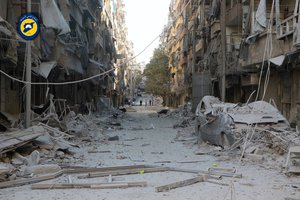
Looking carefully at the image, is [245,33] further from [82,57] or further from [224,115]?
[82,57]

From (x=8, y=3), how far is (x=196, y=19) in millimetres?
26916

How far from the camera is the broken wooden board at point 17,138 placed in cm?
970

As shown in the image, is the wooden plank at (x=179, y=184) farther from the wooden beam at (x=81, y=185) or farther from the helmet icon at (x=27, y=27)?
→ the helmet icon at (x=27, y=27)

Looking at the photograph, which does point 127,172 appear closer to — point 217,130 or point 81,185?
point 81,185

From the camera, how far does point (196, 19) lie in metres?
38.9

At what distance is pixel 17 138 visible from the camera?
10523 mm

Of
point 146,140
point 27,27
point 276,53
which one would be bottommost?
point 146,140

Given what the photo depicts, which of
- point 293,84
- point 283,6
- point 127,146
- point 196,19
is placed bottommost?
point 127,146

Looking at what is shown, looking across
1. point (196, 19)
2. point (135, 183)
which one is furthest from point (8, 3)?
point (196, 19)

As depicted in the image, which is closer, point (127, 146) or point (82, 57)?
point (127, 146)

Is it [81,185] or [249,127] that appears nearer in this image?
[81,185]

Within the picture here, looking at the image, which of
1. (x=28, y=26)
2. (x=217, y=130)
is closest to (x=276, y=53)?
(x=217, y=130)

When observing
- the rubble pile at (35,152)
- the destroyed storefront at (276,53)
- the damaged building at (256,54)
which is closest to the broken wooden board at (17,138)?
the rubble pile at (35,152)

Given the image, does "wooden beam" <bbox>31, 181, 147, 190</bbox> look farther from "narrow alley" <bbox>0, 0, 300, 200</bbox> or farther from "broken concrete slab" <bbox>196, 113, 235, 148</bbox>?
"broken concrete slab" <bbox>196, 113, 235, 148</bbox>
